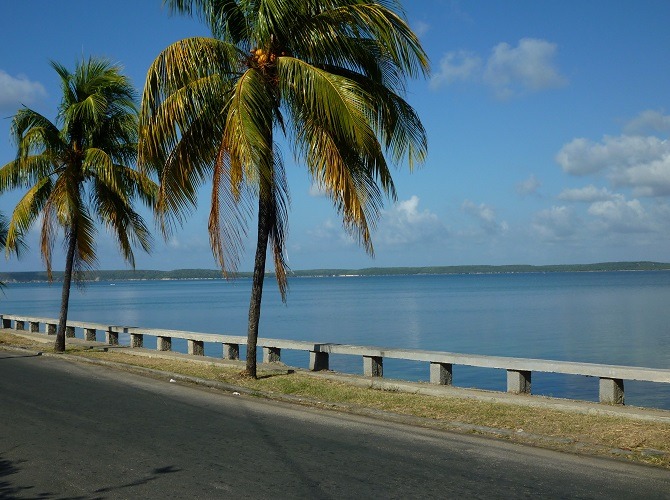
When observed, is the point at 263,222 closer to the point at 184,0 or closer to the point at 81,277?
the point at 184,0

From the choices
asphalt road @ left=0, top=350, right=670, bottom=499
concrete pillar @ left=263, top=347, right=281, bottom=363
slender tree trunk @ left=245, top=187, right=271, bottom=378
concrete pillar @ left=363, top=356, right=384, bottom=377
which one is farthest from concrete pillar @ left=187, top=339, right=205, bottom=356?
asphalt road @ left=0, top=350, right=670, bottom=499

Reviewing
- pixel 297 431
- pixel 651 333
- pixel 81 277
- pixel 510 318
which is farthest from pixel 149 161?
pixel 510 318

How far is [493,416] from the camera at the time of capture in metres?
10.2

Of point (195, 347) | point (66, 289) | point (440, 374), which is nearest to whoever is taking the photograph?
point (440, 374)

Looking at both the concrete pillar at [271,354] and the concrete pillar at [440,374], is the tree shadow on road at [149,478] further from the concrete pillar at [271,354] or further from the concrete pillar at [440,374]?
the concrete pillar at [271,354]

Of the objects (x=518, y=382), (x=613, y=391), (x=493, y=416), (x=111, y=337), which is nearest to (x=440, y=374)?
(x=518, y=382)

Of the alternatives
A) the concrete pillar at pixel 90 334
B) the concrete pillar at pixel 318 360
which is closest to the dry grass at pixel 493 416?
the concrete pillar at pixel 318 360

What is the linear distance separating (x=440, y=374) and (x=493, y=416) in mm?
2892

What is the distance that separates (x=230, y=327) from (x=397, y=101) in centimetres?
3506

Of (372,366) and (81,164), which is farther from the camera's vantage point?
(81,164)

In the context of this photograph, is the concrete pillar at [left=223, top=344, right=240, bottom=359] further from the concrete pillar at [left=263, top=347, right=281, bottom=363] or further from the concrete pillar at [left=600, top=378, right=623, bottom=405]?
the concrete pillar at [left=600, top=378, right=623, bottom=405]

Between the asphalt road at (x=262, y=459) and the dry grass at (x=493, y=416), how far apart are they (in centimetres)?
37

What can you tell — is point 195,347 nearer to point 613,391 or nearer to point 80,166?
point 80,166

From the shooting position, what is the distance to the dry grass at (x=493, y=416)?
340 inches
